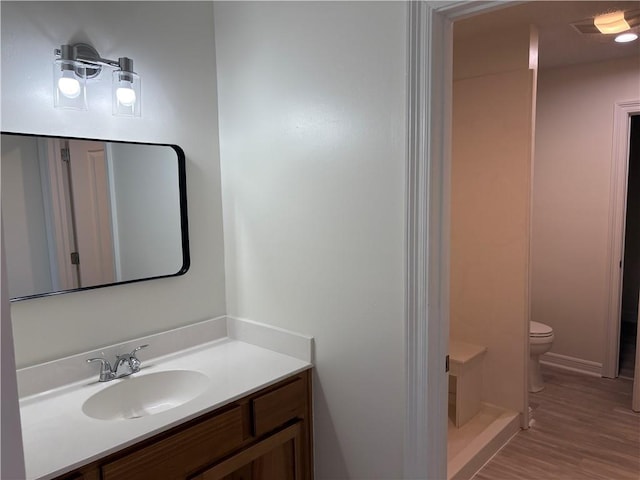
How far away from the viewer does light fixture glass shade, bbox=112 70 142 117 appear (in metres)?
1.79

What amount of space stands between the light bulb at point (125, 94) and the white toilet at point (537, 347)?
9.64 ft

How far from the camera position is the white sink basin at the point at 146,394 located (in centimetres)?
171

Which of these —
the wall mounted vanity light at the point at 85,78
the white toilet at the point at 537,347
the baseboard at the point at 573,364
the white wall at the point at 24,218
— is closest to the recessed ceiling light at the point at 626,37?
the white toilet at the point at 537,347

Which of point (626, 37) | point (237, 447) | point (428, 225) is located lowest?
point (237, 447)

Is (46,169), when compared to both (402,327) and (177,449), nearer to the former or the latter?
(177,449)

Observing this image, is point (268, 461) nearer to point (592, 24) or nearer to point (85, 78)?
point (85, 78)

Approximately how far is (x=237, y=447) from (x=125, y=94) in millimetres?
1344

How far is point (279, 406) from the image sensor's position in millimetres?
1768

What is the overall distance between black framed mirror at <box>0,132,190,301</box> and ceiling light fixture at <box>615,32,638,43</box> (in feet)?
8.75

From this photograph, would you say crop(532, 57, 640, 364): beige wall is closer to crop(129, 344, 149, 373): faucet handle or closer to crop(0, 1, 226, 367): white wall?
crop(0, 1, 226, 367): white wall

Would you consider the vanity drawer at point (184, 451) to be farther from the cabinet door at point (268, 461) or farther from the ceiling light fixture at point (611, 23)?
the ceiling light fixture at point (611, 23)

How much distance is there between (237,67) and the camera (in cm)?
205

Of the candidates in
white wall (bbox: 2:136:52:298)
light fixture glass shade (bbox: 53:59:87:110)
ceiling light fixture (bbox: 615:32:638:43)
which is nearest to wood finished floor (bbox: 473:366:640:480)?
white wall (bbox: 2:136:52:298)

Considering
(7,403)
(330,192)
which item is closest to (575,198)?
(330,192)
